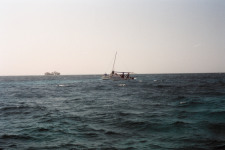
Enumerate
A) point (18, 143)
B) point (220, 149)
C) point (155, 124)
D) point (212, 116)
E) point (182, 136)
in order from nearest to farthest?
point (220, 149)
point (18, 143)
point (182, 136)
point (155, 124)
point (212, 116)

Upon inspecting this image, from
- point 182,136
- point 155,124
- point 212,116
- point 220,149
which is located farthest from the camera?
point 212,116

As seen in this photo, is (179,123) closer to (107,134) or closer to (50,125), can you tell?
(107,134)

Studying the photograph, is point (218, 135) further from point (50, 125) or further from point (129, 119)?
point (50, 125)

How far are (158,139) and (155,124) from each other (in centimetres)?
349

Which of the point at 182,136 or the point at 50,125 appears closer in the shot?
the point at 182,136

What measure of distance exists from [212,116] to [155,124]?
249 inches

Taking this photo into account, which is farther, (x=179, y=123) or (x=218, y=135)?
(x=179, y=123)

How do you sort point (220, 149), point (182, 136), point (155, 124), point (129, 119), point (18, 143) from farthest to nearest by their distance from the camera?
point (129, 119) → point (155, 124) → point (182, 136) → point (18, 143) → point (220, 149)

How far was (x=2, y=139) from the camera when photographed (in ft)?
40.4

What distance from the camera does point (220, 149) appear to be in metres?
10.3

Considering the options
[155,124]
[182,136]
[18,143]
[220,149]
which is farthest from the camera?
[155,124]

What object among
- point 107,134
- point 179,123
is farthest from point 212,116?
point 107,134

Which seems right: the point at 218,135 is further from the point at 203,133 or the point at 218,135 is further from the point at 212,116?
the point at 212,116

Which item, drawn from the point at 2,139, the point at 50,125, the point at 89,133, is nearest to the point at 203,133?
the point at 89,133
